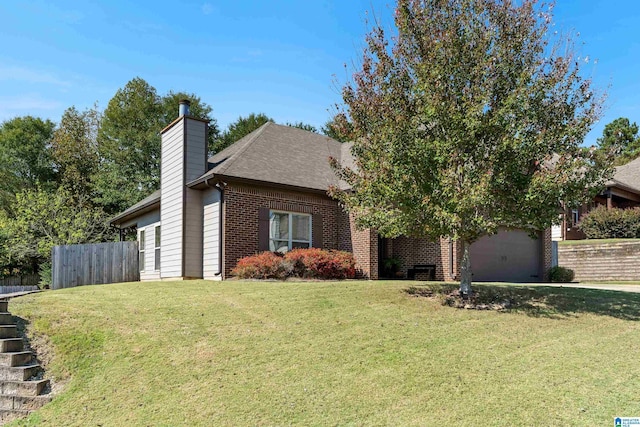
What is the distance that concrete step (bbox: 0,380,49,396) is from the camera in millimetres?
6184

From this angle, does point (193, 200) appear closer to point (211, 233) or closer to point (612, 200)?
point (211, 233)

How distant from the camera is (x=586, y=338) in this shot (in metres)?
7.50

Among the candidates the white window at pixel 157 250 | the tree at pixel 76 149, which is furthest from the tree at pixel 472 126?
the tree at pixel 76 149

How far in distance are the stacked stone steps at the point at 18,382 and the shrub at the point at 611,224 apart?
81.7ft

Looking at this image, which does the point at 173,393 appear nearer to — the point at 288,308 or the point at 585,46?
the point at 288,308

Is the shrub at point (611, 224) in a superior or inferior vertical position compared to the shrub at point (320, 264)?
superior

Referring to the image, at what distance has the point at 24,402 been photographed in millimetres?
6082

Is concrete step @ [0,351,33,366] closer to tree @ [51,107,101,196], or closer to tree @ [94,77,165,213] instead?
tree @ [94,77,165,213]

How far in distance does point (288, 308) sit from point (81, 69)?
598 inches

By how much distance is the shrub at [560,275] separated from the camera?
1950 cm

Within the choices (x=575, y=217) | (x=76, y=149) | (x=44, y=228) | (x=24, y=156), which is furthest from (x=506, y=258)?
(x=24, y=156)

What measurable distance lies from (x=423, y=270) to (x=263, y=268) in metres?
6.21

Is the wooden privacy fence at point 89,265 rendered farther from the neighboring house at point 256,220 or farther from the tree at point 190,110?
the tree at point 190,110

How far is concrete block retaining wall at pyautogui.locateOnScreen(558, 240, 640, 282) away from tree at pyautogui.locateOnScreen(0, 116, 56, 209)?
34.2 metres
